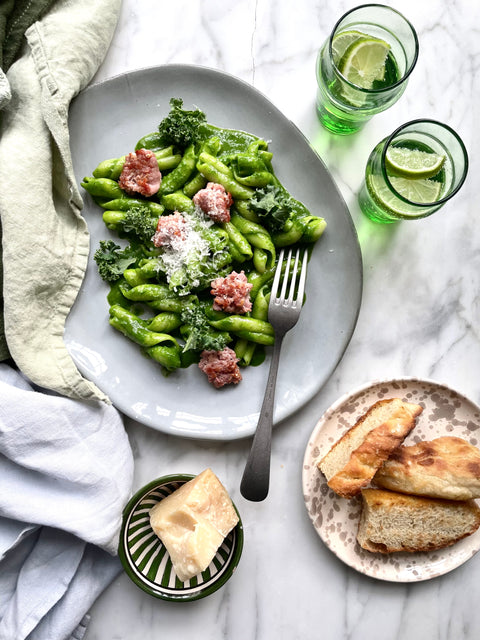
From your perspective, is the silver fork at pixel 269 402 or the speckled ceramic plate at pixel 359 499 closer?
the silver fork at pixel 269 402

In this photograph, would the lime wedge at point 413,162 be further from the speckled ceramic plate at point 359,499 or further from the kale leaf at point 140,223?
the kale leaf at point 140,223

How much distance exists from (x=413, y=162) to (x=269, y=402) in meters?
1.31

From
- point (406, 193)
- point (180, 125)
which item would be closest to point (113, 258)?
Answer: point (180, 125)

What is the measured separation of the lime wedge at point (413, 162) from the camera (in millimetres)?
2448

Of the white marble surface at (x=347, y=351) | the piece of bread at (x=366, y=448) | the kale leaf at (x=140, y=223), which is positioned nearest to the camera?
the piece of bread at (x=366, y=448)

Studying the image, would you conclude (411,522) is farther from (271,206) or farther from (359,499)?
(271,206)

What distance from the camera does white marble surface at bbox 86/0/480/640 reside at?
8.83 feet

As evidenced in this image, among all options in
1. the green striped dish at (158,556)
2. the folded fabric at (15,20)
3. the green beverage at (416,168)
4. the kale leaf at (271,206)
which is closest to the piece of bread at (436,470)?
the green striped dish at (158,556)

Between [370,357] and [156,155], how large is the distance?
1455mm

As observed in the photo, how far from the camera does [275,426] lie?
2.64 m

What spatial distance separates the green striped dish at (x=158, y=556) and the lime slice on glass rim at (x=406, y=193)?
157 centimetres

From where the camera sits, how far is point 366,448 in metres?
2.39

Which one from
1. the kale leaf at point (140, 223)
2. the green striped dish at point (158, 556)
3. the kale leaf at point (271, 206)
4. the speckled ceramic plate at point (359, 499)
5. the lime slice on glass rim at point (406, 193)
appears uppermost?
the lime slice on glass rim at point (406, 193)

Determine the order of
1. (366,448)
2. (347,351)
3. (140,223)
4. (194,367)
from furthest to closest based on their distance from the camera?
(347,351)
(194,367)
(140,223)
(366,448)
